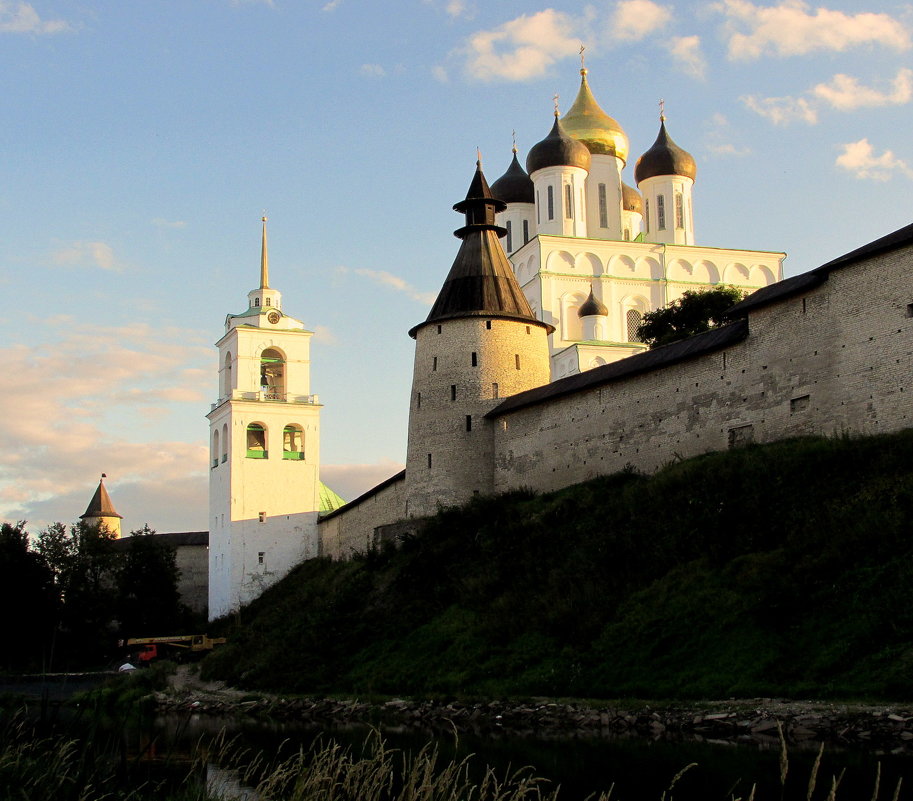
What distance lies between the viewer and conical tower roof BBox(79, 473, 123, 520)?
57375 mm

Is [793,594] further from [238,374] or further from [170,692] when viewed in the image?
[238,374]

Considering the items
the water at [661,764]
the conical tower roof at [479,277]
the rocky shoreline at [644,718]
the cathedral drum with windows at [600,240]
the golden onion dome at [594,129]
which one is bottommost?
the water at [661,764]

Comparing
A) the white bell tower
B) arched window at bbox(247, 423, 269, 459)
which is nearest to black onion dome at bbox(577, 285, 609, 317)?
the white bell tower

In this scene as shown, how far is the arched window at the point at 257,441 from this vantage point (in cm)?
3944

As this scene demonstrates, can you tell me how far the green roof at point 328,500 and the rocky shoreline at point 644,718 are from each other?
880 inches

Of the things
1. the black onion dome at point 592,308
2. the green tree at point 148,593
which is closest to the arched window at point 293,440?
the green tree at point 148,593

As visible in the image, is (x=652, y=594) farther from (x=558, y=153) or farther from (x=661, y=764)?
(x=558, y=153)

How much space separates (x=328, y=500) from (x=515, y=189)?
1423cm

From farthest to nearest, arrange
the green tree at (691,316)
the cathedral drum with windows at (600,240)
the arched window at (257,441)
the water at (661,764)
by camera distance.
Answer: the cathedral drum with windows at (600,240) < the arched window at (257,441) < the green tree at (691,316) < the water at (661,764)

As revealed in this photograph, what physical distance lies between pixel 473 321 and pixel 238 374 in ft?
45.3

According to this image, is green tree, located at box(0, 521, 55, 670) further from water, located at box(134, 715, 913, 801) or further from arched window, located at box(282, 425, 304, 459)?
water, located at box(134, 715, 913, 801)

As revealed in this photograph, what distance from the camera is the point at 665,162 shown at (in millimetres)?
47156

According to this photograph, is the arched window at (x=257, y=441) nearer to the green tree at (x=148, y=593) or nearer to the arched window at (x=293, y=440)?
the arched window at (x=293, y=440)

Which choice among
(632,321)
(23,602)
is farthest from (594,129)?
(23,602)
